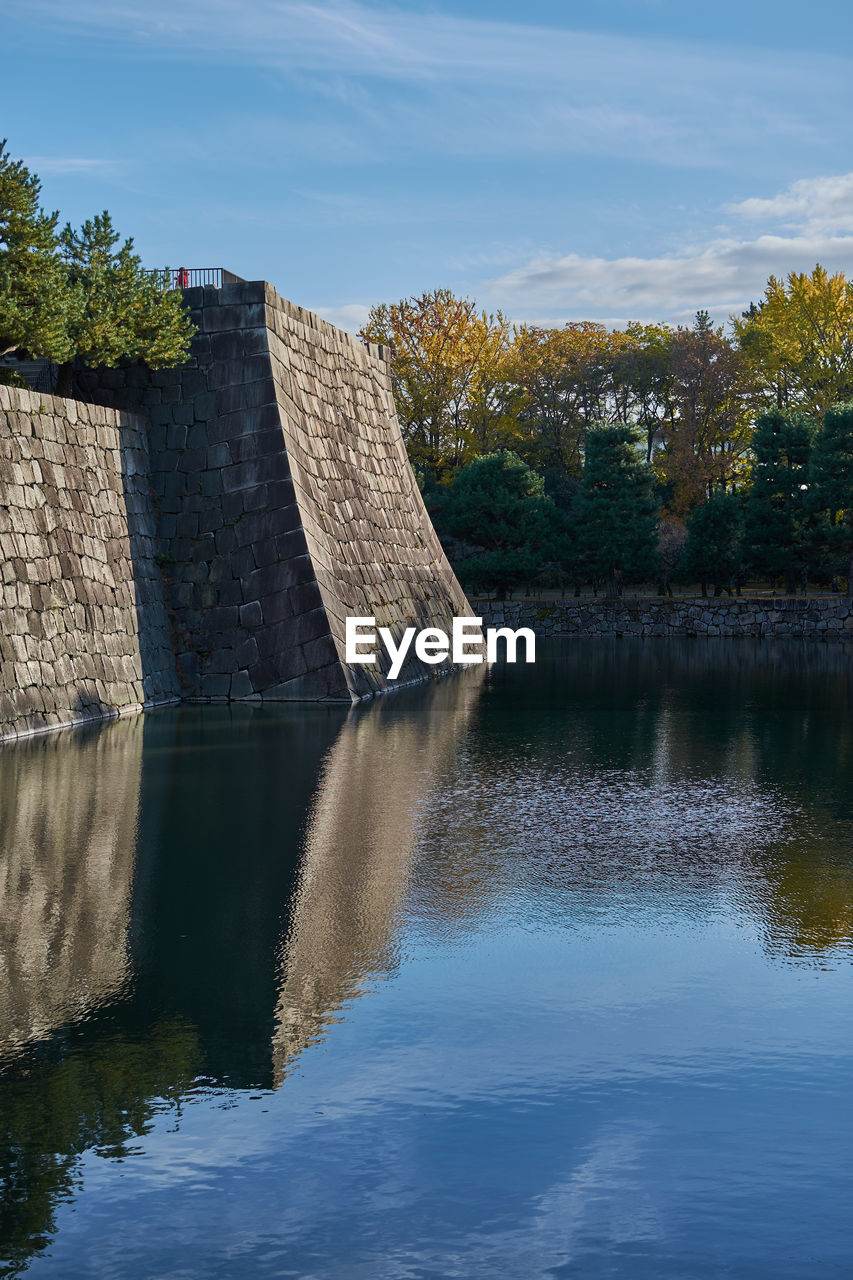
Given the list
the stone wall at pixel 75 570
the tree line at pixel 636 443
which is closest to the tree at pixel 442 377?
the tree line at pixel 636 443

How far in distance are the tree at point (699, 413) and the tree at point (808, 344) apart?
1.97 meters

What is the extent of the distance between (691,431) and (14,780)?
51059 millimetres

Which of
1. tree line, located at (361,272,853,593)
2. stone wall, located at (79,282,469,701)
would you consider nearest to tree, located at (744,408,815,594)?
tree line, located at (361,272,853,593)

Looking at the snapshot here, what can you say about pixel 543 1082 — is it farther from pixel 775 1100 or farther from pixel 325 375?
pixel 325 375

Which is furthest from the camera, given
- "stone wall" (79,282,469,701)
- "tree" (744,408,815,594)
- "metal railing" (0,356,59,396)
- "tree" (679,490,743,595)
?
"tree" (679,490,743,595)

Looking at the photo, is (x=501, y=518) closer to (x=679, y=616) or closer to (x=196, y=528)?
(x=679, y=616)

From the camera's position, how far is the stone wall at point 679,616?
47875 millimetres

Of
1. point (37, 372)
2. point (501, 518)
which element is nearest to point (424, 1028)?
point (37, 372)

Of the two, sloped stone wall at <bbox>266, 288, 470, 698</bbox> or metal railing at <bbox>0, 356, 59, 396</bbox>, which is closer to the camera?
sloped stone wall at <bbox>266, 288, 470, 698</bbox>

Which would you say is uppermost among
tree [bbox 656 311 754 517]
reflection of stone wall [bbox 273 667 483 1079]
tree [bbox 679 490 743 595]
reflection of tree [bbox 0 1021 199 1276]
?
tree [bbox 656 311 754 517]

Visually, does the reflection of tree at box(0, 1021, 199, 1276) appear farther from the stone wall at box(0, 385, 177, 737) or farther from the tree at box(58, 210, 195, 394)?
the tree at box(58, 210, 195, 394)

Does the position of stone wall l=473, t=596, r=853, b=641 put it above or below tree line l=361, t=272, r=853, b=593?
below

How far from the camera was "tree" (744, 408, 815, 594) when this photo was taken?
49.7 metres

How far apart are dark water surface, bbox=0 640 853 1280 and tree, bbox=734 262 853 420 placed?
53.1m
